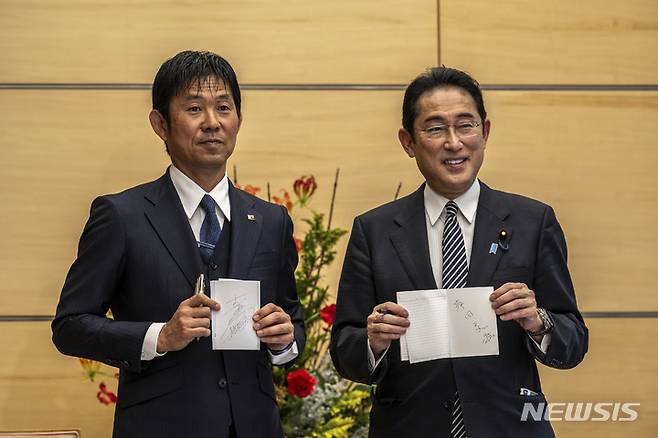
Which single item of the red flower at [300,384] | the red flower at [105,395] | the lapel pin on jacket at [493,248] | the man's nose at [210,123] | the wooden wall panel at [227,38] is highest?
the wooden wall panel at [227,38]

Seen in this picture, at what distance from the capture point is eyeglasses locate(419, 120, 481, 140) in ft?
8.59

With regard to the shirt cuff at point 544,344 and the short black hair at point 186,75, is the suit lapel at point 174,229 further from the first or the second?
the shirt cuff at point 544,344

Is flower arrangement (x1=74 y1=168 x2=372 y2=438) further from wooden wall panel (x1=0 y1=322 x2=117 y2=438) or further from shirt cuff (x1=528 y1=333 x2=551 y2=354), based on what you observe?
shirt cuff (x1=528 y1=333 x2=551 y2=354)

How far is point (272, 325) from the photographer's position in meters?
2.50

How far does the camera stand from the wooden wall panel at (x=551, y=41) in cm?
416

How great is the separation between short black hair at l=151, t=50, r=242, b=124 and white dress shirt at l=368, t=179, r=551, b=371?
60 centimetres

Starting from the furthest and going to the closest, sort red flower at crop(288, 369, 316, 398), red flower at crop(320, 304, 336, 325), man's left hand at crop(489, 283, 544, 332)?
red flower at crop(320, 304, 336, 325)
red flower at crop(288, 369, 316, 398)
man's left hand at crop(489, 283, 544, 332)

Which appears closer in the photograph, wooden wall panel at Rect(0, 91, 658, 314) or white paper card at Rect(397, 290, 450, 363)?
white paper card at Rect(397, 290, 450, 363)

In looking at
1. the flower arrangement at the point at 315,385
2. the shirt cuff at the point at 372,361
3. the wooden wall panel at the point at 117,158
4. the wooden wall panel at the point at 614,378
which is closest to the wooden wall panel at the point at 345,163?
the wooden wall panel at the point at 117,158

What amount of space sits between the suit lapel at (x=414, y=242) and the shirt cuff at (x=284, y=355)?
39 cm

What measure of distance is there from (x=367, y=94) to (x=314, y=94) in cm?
22

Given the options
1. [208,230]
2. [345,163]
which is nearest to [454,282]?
[208,230]

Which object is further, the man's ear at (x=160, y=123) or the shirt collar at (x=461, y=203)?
the man's ear at (x=160, y=123)

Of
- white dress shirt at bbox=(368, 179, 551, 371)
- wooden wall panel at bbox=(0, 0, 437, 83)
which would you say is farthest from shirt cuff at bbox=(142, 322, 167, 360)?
wooden wall panel at bbox=(0, 0, 437, 83)
